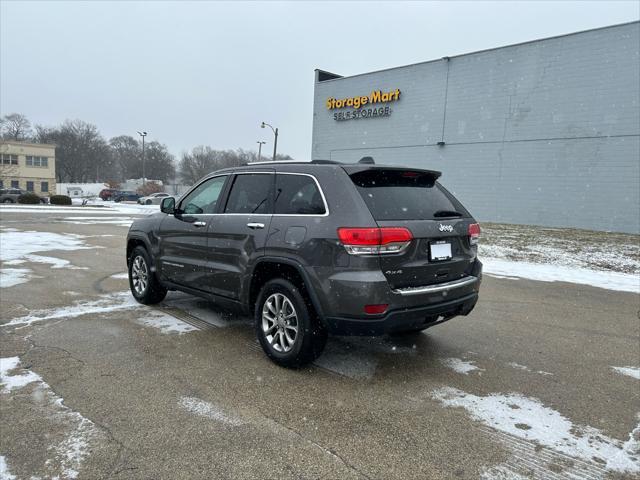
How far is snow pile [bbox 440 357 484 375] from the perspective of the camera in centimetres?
405

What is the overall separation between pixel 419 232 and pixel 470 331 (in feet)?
7.27

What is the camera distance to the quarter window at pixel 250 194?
4.26 metres

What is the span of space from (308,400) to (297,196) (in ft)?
5.49

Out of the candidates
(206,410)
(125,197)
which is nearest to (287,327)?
(206,410)

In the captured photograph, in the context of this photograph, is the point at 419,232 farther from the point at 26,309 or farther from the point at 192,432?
the point at 26,309

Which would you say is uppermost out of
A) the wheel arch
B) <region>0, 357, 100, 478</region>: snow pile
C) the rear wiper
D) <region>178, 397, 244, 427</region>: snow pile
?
the rear wiper

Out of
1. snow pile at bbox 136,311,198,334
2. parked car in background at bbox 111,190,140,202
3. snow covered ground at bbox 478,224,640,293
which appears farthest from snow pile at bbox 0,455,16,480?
parked car in background at bbox 111,190,140,202

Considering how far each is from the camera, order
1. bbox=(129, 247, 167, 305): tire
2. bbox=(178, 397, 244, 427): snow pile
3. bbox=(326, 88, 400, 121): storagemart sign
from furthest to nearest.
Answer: bbox=(326, 88, 400, 121): storagemart sign < bbox=(129, 247, 167, 305): tire < bbox=(178, 397, 244, 427): snow pile

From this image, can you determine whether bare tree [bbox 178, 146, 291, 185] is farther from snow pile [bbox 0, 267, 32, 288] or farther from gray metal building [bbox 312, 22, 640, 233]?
snow pile [bbox 0, 267, 32, 288]

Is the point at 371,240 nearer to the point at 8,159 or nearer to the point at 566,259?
the point at 566,259

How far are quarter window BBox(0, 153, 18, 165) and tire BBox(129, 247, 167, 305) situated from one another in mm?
65794

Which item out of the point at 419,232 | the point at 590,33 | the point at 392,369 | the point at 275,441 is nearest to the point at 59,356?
the point at 275,441

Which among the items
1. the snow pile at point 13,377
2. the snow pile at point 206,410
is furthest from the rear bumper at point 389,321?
the snow pile at point 13,377

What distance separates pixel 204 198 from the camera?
5102 mm
